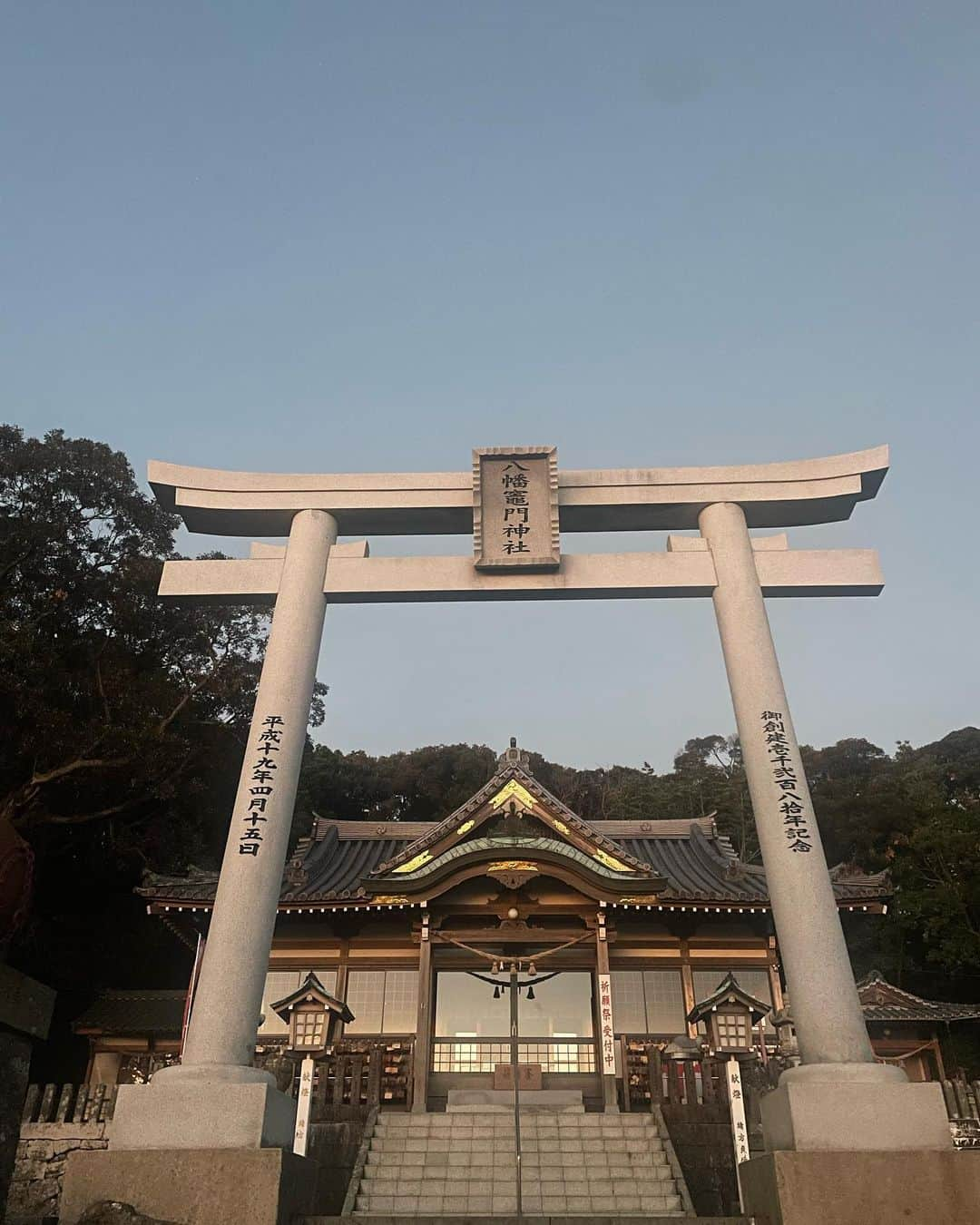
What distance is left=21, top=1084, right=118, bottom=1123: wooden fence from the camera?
36.1 ft

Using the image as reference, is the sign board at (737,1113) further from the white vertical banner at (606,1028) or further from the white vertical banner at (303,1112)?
the white vertical banner at (303,1112)

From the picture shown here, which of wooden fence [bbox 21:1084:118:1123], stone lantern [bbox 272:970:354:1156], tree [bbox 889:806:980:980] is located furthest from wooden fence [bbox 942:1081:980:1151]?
tree [bbox 889:806:980:980]

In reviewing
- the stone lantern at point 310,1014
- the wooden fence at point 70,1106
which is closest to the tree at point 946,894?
the stone lantern at point 310,1014

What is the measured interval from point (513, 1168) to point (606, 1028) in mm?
3706

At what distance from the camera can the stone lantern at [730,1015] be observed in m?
11.8

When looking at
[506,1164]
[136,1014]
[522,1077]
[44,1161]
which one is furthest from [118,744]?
[506,1164]

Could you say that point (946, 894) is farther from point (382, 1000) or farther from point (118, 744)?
point (118, 744)

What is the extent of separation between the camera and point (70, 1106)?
11.3 m

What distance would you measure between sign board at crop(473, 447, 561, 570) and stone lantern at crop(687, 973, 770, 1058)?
6.41 m

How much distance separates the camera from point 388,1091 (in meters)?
12.2

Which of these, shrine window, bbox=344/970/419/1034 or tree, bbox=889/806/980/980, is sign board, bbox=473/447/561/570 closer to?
shrine window, bbox=344/970/419/1034

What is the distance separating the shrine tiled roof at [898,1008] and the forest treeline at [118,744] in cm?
661

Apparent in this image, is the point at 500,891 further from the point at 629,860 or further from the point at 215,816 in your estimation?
the point at 215,816

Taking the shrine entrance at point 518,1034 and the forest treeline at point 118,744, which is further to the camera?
the forest treeline at point 118,744
